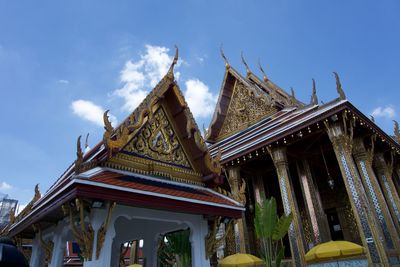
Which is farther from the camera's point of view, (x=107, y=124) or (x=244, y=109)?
(x=244, y=109)

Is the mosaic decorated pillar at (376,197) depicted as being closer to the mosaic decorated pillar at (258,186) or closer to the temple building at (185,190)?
the temple building at (185,190)

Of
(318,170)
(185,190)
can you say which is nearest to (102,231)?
(185,190)

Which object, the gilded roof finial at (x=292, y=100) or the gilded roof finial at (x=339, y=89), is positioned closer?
the gilded roof finial at (x=339, y=89)

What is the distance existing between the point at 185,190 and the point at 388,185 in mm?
9480

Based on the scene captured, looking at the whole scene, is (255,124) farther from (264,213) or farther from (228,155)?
(264,213)

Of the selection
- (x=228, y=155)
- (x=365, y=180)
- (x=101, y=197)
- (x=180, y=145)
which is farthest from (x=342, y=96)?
(x=101, y=197)

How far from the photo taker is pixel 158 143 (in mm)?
4848

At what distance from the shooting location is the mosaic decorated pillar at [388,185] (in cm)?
999

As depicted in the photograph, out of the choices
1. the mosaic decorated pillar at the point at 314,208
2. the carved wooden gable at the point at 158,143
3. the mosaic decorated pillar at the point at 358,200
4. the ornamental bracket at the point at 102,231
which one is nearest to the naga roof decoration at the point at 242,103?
the mosaic decorated pillar at the point at 314,208

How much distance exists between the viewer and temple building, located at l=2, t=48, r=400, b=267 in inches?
133

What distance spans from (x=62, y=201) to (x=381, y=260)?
24.0 ft

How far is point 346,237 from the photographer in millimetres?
11234

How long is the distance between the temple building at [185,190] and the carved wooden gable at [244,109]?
3322mm

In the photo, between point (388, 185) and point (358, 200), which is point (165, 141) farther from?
point (388, 185)
